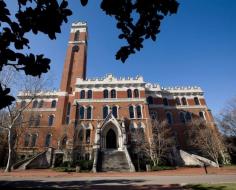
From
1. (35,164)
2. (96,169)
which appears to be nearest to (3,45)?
(96,169)

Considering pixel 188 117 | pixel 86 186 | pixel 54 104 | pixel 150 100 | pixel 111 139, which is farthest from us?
pixel 54 104

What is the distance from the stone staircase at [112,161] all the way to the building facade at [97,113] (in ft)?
1.60

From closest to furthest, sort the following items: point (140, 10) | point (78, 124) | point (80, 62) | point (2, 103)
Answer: point (2, 103) → point (140, 10) → point (78, 124) → point (80, 62)

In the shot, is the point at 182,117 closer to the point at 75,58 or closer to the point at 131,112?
the point at 131,112

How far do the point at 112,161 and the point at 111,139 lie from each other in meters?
6.50

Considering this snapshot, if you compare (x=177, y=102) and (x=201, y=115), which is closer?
(x=201, y=115)

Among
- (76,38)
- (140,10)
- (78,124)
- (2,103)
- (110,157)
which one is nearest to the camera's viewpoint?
(2,103)

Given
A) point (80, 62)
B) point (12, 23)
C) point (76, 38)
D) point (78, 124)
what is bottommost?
point (12, 23)

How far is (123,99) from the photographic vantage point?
34.2 metres

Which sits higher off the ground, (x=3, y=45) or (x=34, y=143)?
(x=34, y=143)

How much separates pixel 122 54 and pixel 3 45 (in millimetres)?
2342

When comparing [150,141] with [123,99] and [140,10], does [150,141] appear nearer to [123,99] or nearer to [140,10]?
[123,99]

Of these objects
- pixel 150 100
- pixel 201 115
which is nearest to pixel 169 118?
pixel 150 100

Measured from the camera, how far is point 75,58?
43.6 meters
